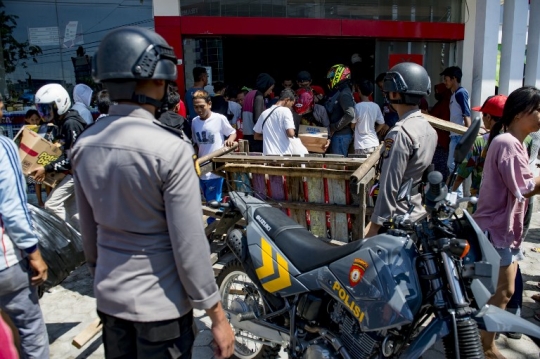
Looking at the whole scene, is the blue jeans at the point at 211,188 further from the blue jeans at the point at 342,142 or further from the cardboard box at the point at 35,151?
the blue jeans at the point at 342,142

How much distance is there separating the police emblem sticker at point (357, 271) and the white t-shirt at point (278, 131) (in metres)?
3.11

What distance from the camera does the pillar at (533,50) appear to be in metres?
8.05

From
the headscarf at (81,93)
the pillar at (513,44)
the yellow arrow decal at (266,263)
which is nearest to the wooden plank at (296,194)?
the yellow arrow decal at (266,263)

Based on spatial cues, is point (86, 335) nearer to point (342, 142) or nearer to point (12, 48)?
point (342, 142)

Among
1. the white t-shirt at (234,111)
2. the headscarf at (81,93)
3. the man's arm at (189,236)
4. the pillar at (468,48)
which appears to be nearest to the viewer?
the man's arm at (189,236)

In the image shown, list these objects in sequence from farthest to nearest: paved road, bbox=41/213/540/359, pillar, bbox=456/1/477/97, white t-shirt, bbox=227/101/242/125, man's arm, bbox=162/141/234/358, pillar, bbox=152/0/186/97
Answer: pillar, bbox=456/1/477/97 < pillar, bbox=152/0/186/97 < white t-shirt, bbox=227/101/242/125 < paved road, bbox=41/213/540/359 < man's arm, bbox=162/141/234/358

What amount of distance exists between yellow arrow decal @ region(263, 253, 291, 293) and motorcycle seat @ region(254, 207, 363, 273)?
43mm

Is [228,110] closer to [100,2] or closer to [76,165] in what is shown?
[100,2]

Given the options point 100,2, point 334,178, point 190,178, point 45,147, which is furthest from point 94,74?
point 100,2

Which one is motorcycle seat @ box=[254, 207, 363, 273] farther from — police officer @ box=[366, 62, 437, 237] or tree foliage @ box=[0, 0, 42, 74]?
tree foliage @ box=[0, 0, 42, 74]

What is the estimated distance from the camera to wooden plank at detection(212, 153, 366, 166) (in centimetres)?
371

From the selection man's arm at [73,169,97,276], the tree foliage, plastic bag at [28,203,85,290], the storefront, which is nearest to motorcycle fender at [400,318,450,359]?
man's arm at [73,169,97,276]

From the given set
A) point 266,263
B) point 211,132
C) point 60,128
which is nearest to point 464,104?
point 211,132

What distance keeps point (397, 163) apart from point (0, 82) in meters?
8.78
